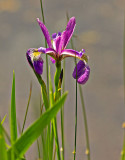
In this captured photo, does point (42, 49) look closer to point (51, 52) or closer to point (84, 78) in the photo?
point (51, 52)

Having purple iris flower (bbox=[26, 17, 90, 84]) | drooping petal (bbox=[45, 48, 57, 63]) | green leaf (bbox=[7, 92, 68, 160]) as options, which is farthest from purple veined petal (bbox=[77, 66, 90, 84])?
green leaf (bbox=[7, 92, 68, 160])

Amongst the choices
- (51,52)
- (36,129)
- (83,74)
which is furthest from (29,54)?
(36,129)

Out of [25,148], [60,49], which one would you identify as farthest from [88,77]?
[25,148]

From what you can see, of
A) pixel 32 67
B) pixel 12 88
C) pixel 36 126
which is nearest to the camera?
pixel 36 126

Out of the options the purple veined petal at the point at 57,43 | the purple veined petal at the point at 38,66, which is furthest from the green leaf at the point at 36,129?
the purple veined petal at the point at 57,43

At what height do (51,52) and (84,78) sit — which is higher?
(51,52)

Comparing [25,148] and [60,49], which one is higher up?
[60,49]

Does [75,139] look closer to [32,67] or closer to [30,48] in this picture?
[32,67]
